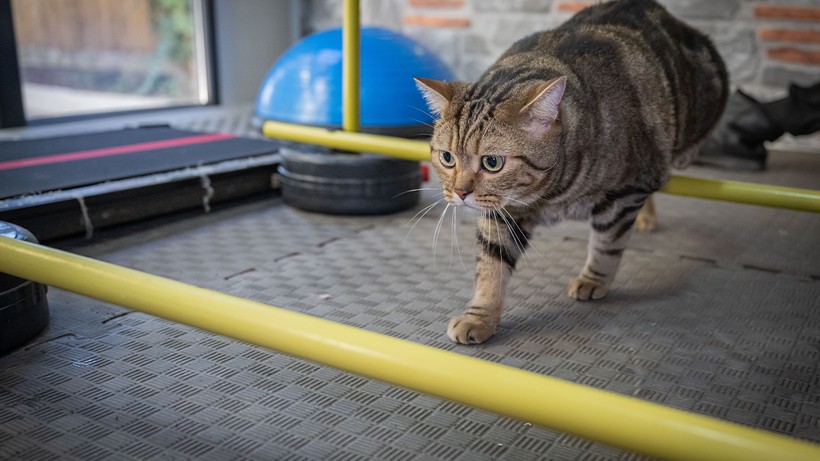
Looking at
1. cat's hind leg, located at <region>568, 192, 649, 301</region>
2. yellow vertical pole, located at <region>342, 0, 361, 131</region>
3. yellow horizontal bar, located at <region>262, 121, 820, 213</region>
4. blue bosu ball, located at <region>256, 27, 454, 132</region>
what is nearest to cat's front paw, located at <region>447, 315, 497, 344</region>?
cat's hind leg, located at <region>568, 192, 649, 301</region>

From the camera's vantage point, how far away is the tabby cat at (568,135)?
1.40m

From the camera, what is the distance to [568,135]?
4.72 ft

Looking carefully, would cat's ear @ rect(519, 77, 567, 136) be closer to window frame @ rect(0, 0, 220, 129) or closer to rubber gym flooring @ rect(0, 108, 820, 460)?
rubber gym flooring @ rect(0, 108, 820, 460)

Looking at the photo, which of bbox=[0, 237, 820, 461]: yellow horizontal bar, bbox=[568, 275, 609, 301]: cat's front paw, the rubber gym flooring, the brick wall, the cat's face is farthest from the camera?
the brick wall

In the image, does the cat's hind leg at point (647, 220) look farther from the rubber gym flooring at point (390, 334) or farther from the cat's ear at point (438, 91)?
the cat's ear at point (438, 91)

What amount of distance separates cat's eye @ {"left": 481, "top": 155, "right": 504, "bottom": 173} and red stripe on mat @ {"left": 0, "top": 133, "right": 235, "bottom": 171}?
1.66m

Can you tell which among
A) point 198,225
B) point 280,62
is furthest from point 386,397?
point 280,62

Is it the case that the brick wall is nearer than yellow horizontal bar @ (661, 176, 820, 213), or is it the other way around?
yellow horizontal bar @ (661, 176, 820, 213)

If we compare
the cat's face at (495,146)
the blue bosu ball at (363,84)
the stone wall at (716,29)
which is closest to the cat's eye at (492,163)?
the cat's face at (495,146)

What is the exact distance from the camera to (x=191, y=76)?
4.41m

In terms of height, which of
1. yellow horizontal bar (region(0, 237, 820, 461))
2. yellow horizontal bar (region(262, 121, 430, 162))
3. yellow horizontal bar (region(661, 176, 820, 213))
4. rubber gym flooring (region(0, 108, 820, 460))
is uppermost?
yellow horizontal bar (region(262, 121, 430, 162))

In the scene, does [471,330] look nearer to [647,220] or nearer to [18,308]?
[18,308]

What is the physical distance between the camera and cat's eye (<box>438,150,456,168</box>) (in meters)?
1.47

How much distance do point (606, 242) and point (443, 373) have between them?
0.98m
